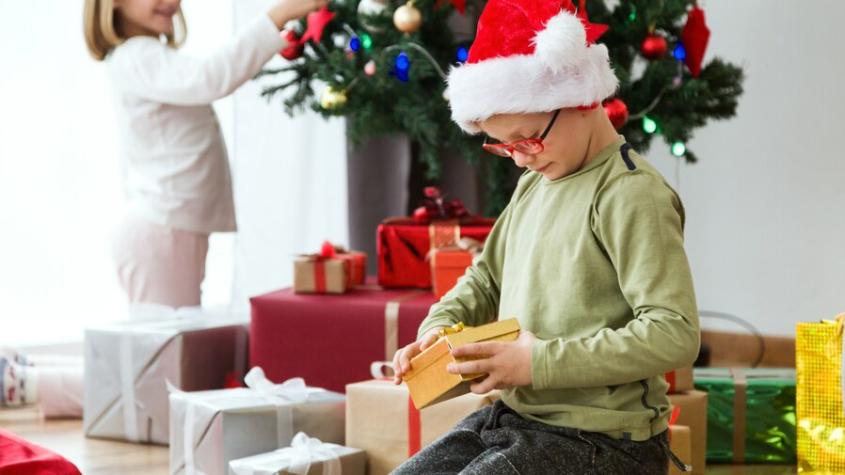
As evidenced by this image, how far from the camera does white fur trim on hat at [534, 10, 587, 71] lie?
3.48 feet

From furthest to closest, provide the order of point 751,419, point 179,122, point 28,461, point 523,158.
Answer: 1. point 179,122
2. point 751,419
3. point 28,461
4. point 523,158

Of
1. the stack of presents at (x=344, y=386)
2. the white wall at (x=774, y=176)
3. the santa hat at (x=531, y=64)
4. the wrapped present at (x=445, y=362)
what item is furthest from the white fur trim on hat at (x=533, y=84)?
the white wall at (x=774, y=176)

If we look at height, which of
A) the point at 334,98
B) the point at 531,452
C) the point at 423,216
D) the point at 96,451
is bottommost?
the point at 96,451

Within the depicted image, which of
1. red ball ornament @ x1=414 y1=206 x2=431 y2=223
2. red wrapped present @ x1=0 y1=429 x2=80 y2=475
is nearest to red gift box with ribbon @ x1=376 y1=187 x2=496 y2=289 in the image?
red ball ornament @ x1=414 y1=206 x2=431 y2=223

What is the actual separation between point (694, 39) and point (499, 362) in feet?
3.98

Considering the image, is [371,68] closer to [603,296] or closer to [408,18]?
[408,18]

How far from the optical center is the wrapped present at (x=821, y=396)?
1420mm

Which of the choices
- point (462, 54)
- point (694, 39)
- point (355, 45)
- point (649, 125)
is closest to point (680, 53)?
point (694, 39)

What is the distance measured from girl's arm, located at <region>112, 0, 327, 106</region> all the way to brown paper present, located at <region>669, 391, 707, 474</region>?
3.44 ft

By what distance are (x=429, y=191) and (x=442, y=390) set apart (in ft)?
3.30

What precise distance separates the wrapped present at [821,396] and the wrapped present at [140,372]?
1126 millimetres

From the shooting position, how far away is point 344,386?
6.42ft

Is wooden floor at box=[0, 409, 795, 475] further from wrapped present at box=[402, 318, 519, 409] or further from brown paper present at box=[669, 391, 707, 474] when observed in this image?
wrapped present at box=[402, 318, 519, 409]

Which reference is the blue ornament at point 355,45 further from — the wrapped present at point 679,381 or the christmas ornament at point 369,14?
the wrapped present at point 679,381
